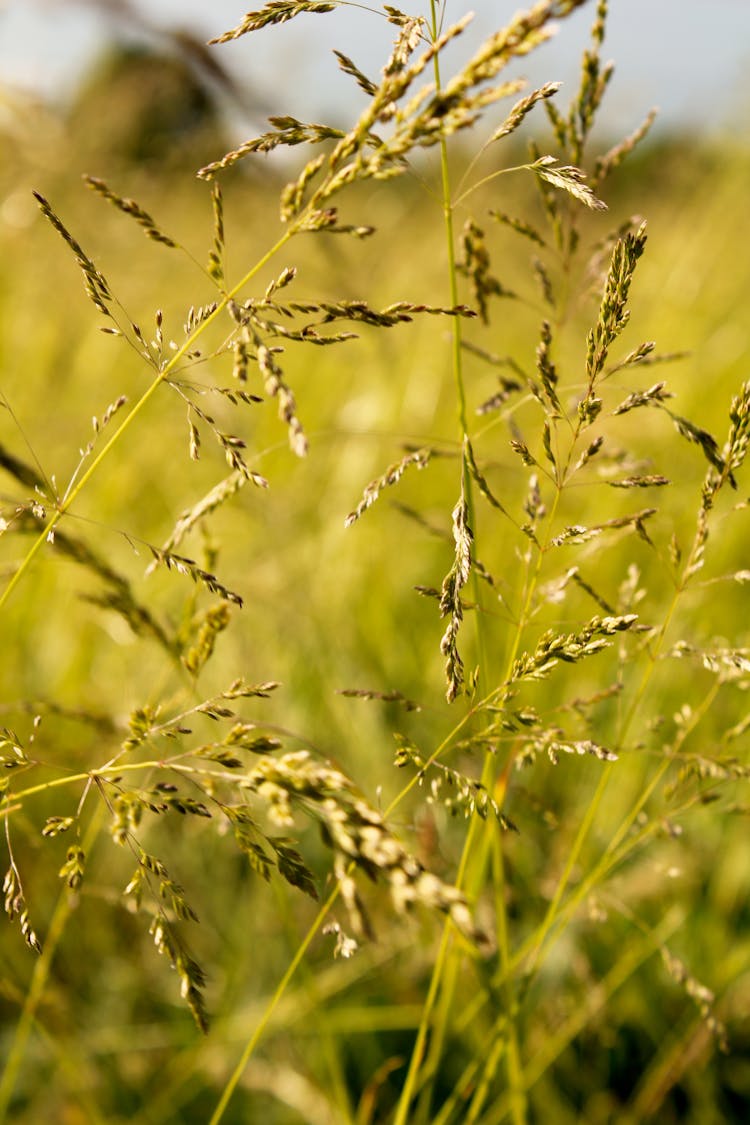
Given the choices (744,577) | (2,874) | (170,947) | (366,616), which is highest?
(744,577)

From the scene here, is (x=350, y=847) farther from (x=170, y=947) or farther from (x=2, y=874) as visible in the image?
(x=2, y=874)

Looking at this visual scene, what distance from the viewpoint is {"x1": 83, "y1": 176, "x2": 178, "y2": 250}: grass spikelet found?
2.28ft

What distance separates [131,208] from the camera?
0.69 m

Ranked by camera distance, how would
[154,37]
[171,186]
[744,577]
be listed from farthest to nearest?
[171,186]
[154,37]
[744,577]

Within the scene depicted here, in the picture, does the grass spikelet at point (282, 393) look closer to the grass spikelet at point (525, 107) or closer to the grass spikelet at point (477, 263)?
the grass spikelet at point (525, 107)

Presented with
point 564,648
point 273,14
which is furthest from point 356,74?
point 564,648

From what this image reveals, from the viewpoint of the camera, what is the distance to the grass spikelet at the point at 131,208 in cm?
69

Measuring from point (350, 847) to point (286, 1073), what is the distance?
3.76 feet

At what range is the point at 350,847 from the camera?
0.57 metres

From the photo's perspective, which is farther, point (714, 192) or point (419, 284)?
point (419, 284)

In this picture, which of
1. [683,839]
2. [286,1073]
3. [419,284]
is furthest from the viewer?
[419,284]

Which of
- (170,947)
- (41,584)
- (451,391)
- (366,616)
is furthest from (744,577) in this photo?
(451,391)

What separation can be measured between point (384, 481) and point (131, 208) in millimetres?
284

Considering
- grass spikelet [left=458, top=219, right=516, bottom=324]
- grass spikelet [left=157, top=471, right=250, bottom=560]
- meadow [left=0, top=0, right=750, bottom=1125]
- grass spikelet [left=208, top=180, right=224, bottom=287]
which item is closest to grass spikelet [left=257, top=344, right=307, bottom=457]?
meadow [left=0, top=0, right=750, bottom=1125]
